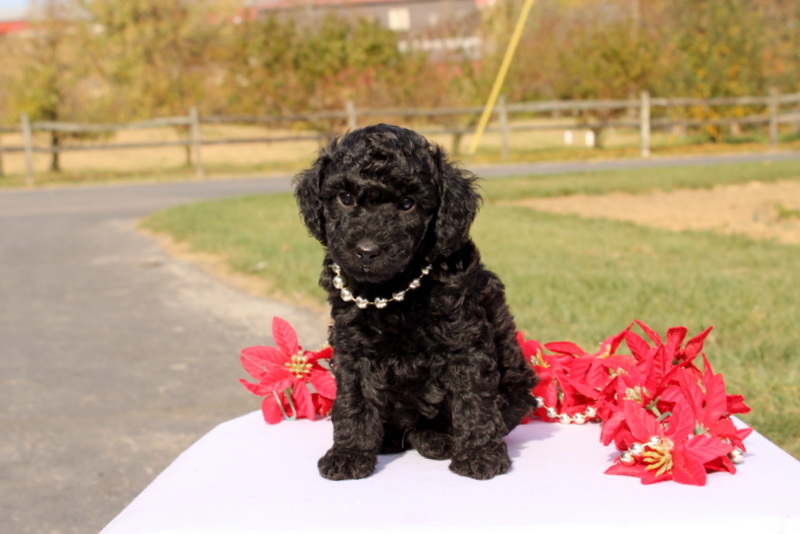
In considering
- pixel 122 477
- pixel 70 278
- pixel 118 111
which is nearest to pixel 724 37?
pixel 118 111

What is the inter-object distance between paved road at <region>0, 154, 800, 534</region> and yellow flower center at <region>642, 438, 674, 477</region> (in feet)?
7.52

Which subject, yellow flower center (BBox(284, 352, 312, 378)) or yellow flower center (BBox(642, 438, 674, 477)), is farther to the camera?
yellow flower center (BBox(284, 352, 312, 378))

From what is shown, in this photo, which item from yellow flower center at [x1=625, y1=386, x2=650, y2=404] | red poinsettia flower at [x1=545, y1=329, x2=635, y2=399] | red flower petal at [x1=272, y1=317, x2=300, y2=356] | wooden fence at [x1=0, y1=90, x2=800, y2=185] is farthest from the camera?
wooden fence at [x1=0, y1=90, x2=800, y2=185]

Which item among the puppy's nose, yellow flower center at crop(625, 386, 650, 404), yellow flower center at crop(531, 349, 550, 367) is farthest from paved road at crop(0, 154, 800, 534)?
yellow flower center at crop(625, 386, 650, 404)

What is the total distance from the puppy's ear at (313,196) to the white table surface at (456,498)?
705 mm

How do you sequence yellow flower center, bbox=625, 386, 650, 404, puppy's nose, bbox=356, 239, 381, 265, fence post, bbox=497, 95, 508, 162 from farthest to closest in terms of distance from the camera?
fence post, bbox=497, 95, 508, 162, yellow flower center, bbox=625, 386, 650, 404, puppy's nose, bbox=356, 239, 381, 265

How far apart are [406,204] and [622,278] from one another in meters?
5.06

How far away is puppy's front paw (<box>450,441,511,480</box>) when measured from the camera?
2.29 meters

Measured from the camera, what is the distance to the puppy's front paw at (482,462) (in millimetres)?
2289

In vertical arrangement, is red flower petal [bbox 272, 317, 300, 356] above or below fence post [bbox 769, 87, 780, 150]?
below

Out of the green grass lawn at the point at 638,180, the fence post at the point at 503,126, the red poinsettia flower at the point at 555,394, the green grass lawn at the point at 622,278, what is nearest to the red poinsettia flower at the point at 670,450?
the red poinsettia flower at the point at 555,394

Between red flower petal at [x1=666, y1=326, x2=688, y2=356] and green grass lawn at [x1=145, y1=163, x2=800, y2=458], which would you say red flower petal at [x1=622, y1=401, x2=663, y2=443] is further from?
green grass lawn at [x1=145, y1=163, x2=800, y2=458]

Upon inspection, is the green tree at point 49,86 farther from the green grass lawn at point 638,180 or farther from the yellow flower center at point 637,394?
the yellow flower center at point 637,394

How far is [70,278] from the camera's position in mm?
8867
